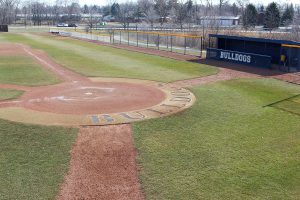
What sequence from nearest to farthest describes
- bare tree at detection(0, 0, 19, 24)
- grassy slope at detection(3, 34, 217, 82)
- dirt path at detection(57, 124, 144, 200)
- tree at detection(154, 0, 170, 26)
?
dirt path at detection(57, 124, 144, 200) → grassy slope at detection(3, 34, 217, 82) → tree at detection(154, 0, 170, 26) → bare tree at detection(0, 0, 19, 24)

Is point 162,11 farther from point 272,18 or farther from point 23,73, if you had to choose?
point 23,73

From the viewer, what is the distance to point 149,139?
10156 mm

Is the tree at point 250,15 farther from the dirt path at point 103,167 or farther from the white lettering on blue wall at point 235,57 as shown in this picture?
the dirt path at point 103,167

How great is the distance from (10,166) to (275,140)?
283 inches

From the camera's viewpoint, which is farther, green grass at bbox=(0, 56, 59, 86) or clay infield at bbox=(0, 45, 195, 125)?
green grass at bbox=(0, 56, 59, 86)

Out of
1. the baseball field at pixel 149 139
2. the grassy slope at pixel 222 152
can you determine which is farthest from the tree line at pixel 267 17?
the grassy slope at pixel 222 152

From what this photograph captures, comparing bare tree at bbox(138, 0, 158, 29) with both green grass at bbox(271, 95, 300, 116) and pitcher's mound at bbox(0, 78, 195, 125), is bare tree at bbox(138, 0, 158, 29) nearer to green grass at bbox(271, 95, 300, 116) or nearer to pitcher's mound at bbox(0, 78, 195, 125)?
pitcher's mound at bbox(0, 78, 195, 125)

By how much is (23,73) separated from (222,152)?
52.8 feet

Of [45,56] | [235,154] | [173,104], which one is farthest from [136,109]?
[45,56]

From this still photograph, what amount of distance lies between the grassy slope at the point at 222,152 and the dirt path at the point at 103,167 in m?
0.33

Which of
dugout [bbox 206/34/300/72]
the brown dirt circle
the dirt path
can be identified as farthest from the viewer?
dugout [bbox 206/34/300/72]

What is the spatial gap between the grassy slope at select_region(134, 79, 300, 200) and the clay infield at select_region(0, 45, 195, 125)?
1.10 metres

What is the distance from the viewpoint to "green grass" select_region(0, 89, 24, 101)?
49.5 feet

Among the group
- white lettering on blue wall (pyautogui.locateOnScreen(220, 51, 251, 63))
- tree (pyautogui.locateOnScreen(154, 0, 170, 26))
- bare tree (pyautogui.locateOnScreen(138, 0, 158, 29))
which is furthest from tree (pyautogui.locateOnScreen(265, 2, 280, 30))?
white lettering on blue wall (pyautogui.locateOnScreen(220, 51, 251, 63))
